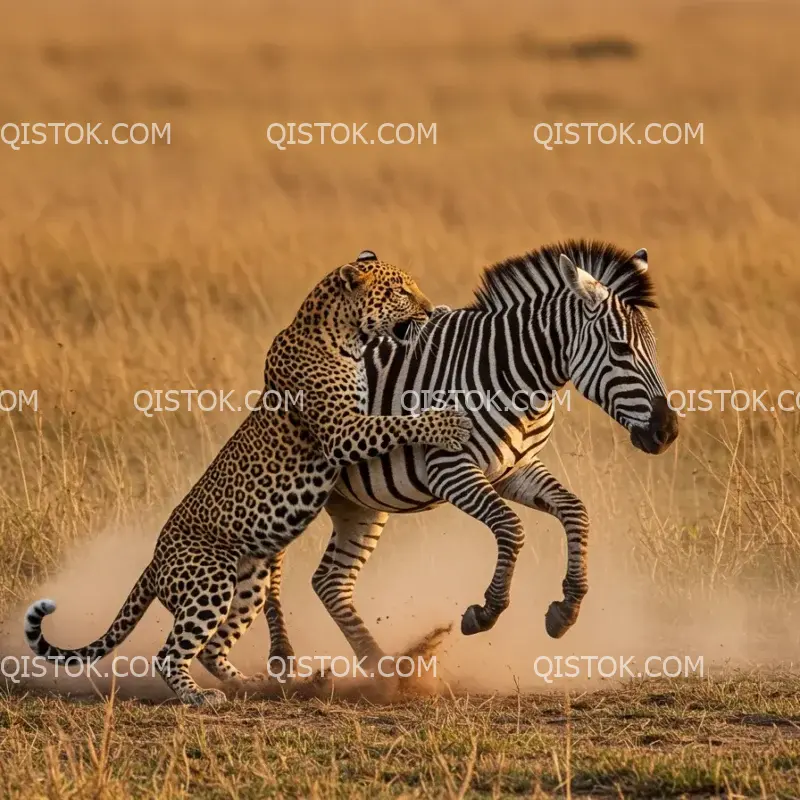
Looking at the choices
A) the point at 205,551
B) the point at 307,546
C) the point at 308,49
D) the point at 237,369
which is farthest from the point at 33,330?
the point at 308,49

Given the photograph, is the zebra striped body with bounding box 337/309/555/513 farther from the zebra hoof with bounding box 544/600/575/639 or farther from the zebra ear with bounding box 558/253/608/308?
the zebra hoof with bounding box 544/600/575/639

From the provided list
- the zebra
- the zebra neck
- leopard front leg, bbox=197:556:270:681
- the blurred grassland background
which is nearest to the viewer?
the zebra

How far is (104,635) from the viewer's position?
9.71 m

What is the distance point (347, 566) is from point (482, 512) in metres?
1.27

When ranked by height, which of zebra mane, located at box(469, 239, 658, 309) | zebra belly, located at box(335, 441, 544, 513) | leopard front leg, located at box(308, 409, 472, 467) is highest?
zebra mane, located at box(469, 239, 658, 309)

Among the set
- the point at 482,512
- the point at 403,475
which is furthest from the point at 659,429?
the point at 403,475

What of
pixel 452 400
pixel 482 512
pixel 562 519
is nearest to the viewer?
pixel 482 512

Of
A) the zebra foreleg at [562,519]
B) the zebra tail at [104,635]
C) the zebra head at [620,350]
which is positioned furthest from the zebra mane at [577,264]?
the zebra tail at [104,635]

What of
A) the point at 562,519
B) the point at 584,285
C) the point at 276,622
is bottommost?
the point at 276,622

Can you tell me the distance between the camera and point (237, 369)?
15.6 meters

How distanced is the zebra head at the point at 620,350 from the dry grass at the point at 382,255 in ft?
4.98

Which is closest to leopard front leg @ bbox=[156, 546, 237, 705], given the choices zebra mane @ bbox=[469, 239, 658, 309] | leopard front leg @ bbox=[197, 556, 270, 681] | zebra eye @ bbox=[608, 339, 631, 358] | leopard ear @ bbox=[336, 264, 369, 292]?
leopard front leg @ bbox=[197, 556, 270, 681]

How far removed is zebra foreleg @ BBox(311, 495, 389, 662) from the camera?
1025 centimetres

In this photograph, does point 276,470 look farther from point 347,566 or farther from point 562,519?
point 562,519
